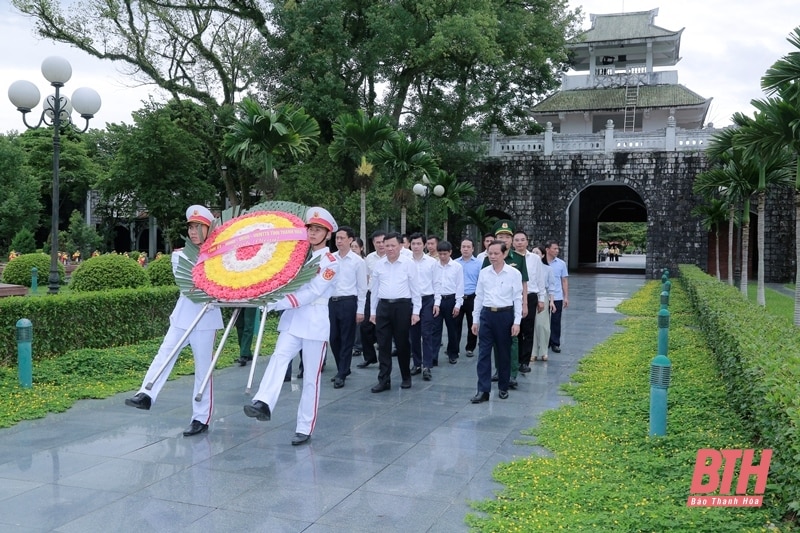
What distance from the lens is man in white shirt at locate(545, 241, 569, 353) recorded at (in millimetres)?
9346

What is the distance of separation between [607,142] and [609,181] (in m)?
1.59

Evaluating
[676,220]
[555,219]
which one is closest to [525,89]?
[555,219]

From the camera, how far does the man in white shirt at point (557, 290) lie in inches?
368

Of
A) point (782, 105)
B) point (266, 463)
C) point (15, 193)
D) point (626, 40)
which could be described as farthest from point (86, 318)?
point (626, 40)

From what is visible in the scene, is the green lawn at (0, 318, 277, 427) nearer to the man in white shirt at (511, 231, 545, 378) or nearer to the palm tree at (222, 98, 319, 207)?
the man in white shirt at (511, 231, 545, 378)

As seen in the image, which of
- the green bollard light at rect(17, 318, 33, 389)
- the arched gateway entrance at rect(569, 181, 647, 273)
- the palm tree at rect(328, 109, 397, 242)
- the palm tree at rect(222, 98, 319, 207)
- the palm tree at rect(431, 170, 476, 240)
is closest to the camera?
the green bollard light at rect(17, 318, 33, 389)

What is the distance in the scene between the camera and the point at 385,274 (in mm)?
7012

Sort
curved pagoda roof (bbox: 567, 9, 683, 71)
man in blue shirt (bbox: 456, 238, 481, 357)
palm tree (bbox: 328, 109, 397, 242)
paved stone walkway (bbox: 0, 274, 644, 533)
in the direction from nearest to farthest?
paved stone walkway (bbox: 0, 274, 644, 533) → man in blue shirt (bbox: 456, 238, 481, 357) → palm tree (bbox: 328, 109, 397, 242) → curved pagoda roof (bbox: 567, 9, 683, 71)

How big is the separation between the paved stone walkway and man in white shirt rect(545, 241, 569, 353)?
99.7 inches

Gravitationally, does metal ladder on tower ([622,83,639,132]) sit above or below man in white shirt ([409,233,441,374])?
above

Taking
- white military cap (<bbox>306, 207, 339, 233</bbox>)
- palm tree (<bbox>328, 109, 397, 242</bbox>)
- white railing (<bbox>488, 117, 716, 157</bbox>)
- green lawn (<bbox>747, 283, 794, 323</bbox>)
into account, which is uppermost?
white railing (<bbox>488, 117, 716, 157</bbox>)

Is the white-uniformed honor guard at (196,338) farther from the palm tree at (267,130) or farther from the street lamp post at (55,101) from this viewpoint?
the palm tree at (267,130)

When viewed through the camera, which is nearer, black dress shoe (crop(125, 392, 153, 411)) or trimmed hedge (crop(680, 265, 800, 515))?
trimmed hedge (crop(680, 265, 800, 515))

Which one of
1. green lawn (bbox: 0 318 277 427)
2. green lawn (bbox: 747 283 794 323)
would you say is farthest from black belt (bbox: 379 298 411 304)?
green lawn (bbox: 747 283 794 323)
